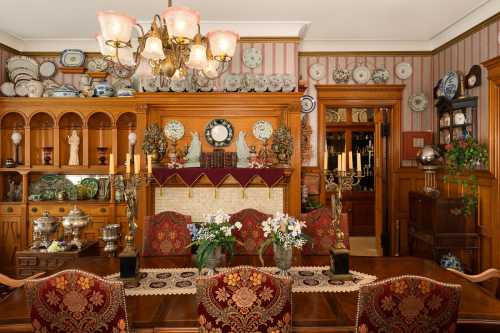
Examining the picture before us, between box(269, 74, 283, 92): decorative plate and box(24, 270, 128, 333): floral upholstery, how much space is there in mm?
3406

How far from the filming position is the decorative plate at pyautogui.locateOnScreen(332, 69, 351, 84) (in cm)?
521

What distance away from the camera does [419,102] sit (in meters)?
5.20

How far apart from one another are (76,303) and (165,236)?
1.45m

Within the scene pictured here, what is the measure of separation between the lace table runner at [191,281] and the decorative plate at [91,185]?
2.94 meters

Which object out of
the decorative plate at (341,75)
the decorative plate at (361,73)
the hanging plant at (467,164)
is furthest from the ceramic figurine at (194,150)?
the hanging plant at (467,164)

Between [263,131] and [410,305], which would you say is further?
[263,131]

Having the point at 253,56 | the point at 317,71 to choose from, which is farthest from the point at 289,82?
the point at 317,71

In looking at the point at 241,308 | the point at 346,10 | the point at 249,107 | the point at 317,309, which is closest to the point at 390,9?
the point at 346,10

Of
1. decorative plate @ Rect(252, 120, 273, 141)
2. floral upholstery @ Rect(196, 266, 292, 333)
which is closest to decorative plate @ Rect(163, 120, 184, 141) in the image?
decorative plate @ Rect(252, 120, 273, 141)

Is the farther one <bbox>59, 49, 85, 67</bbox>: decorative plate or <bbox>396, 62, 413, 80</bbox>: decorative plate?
→ <bbox>396, 62, 413, 80</bbox>: decorative plate

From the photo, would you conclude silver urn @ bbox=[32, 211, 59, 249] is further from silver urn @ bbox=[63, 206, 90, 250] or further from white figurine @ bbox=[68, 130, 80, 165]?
white figurine @ bbox=[68, 130, 80, 165]

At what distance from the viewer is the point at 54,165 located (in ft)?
16.2

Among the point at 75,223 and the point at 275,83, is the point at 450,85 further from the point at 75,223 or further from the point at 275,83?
the point at 75,223

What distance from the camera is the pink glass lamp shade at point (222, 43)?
2334mm
